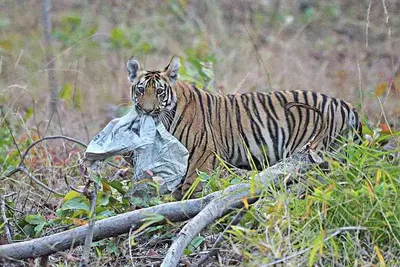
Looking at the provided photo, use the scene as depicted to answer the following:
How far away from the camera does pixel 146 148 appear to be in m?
4.83

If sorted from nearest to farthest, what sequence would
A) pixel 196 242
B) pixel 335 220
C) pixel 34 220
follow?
pixel 335 220, pixel 196 242, pixel 34 220

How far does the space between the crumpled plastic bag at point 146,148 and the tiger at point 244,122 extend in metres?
0.79

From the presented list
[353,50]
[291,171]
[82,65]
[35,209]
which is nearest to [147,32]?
[82,65]

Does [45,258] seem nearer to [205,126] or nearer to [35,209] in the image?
[35,209]

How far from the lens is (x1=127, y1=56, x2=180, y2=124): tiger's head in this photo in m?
5.47

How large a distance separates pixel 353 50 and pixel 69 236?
7.92 m

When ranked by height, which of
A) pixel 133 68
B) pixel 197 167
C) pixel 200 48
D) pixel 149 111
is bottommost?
pixel 197 167

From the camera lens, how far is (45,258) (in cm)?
409

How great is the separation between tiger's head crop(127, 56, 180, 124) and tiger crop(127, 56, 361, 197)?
0.03 ft

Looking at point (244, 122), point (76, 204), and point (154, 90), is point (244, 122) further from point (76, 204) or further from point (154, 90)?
point (76, 204)

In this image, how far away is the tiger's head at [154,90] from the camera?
5.47 m

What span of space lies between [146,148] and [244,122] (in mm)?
1449

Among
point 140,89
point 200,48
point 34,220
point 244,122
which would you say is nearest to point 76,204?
point 34,220

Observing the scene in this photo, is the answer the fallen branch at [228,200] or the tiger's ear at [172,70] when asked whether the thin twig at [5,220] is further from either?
the tiger's ear at [172,70]
